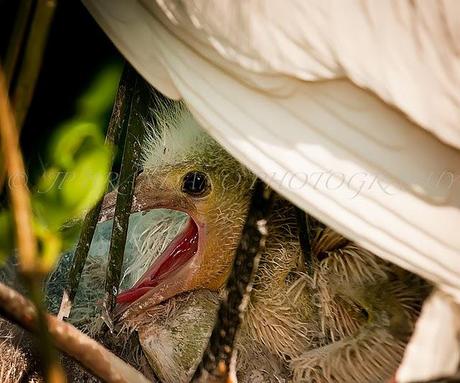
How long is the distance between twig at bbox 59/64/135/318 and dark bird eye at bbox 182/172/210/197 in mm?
169

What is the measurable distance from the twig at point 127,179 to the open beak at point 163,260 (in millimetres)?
82

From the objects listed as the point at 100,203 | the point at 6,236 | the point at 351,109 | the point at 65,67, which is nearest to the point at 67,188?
the point at 6,236

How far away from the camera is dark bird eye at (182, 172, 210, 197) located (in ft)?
4.77

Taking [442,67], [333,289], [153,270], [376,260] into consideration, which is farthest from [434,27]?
[153,270]

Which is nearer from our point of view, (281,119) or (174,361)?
(281,119)

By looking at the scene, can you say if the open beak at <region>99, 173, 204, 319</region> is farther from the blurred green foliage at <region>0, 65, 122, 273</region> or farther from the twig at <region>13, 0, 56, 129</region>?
the twig at <region>13, 0, 56, 129</region>

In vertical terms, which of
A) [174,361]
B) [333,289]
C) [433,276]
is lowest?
[174,361]

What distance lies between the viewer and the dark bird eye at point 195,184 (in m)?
1.46

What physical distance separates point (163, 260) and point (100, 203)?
0.81 ft

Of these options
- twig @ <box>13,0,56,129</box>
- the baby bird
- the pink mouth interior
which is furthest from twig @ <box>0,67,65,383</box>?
the pink mouth interior

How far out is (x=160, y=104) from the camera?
139cm

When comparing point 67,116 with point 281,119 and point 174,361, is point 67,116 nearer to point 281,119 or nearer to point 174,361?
point 281,119

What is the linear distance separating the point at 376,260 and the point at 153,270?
43 cm

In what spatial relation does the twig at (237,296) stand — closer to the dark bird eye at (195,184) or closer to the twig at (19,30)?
the dark bird eye at (195,184)
